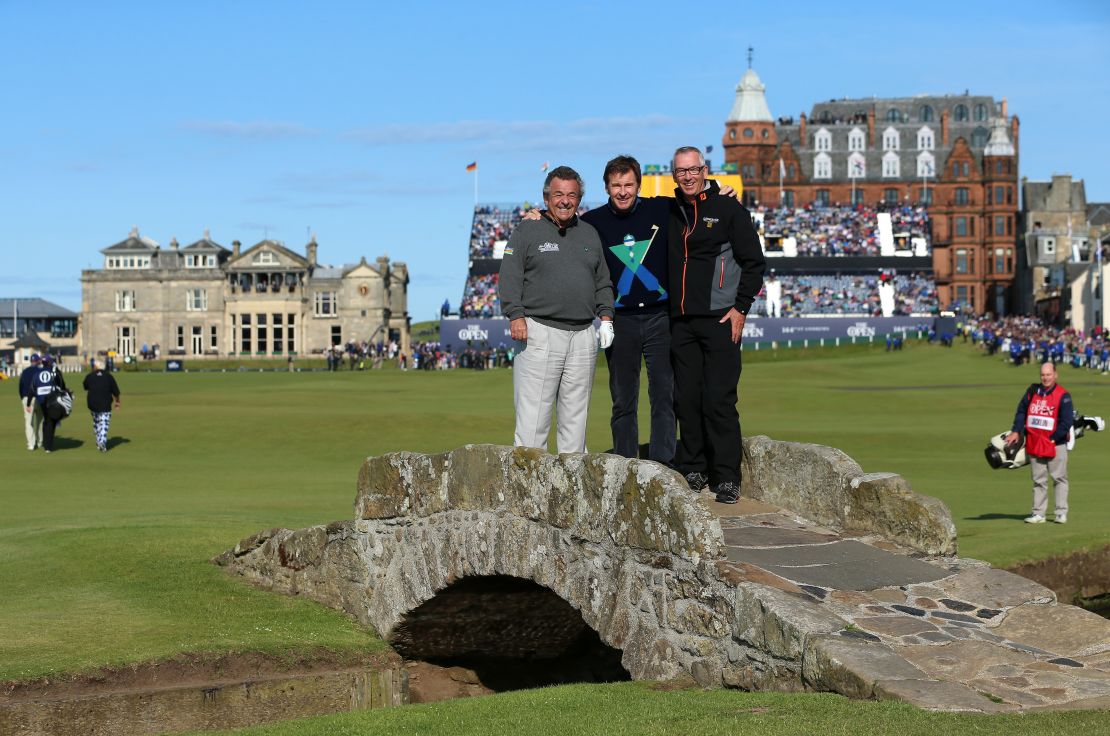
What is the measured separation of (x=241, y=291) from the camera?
13188cm

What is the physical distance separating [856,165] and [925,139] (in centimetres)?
703

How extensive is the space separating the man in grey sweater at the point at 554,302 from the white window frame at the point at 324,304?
119m

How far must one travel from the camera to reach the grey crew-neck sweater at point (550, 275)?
12.1 m

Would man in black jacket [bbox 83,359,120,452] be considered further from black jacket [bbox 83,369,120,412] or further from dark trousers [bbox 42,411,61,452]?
dark trousers [bbox 42,411,61,452]

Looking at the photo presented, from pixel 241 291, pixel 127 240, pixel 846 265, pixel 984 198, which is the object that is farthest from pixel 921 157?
pixel 127 240

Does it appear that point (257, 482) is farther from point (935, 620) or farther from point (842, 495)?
point (935, 620)

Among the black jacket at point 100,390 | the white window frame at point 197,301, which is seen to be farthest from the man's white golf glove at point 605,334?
the white window frame at point 197,301

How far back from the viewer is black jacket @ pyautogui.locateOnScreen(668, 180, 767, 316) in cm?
1209

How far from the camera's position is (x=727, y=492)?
40.6ft

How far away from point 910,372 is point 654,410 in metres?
57.6

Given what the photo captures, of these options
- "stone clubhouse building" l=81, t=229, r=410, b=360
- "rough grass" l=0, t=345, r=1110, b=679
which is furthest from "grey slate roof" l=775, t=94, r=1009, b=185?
"rough grass" l=0, t=345, r=1110, b=679

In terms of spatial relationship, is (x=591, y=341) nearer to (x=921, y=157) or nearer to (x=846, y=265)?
(x=846, y=265)

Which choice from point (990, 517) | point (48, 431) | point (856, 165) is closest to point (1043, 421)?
point (990, 517)

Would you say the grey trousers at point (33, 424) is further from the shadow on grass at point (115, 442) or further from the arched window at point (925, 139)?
the arched window at point (925, 139)
